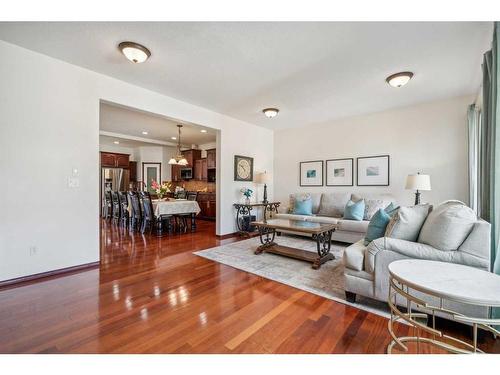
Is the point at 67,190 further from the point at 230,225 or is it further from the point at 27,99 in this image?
the point at 230,225

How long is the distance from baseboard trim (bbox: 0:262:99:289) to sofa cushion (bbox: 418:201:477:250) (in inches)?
152

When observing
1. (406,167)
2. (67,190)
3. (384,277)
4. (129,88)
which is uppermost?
(129,88)

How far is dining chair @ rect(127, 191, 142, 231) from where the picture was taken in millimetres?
5588

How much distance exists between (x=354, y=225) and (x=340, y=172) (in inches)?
62.4

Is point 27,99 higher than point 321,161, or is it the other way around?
point 27,99

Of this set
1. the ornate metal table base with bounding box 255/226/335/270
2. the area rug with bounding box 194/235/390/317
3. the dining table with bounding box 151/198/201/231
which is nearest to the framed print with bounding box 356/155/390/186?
the area rug with bounding box 194/235/390/317

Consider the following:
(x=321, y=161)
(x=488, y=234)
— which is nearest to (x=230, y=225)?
(x=321, y=161)

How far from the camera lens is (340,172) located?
5.47 m

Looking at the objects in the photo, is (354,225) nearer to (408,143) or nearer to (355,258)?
(408,143)

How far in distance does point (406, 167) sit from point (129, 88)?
5.15 m

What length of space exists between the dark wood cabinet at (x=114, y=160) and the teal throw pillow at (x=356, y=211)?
7.85m

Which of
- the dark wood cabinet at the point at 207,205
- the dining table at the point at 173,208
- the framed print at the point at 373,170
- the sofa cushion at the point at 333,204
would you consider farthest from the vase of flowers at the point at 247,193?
the framed print at the point at 373,170

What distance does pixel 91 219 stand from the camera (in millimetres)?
3207

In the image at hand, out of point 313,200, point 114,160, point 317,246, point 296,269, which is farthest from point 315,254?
point 114,160
